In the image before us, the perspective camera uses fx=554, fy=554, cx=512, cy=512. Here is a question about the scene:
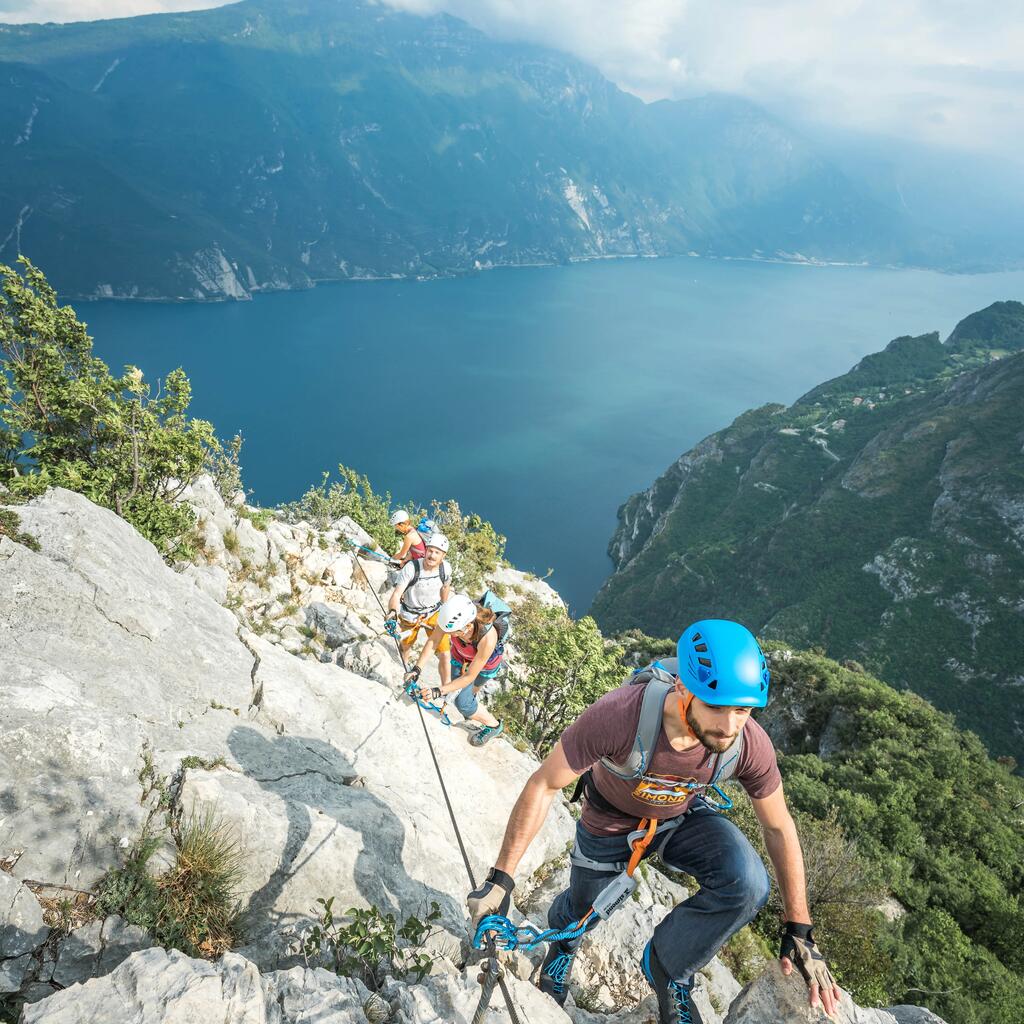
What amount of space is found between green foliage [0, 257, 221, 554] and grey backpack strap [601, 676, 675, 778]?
13127 millimetres

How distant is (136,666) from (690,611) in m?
81.8

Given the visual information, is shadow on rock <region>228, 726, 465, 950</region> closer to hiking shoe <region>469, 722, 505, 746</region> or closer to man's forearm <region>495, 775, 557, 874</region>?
man's forearm <region>495, 775, 557, 874</region>

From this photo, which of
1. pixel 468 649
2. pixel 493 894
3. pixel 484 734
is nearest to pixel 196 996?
pixel 493 894

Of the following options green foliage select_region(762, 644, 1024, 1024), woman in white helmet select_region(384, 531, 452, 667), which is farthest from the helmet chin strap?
green foliage select_region(762, 644, 1024, 1024)

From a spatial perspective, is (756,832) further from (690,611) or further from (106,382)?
(690,611)

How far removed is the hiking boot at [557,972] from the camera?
5043mm

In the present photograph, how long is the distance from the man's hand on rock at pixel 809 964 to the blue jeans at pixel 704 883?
37 centimetres

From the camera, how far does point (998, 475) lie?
234 ft

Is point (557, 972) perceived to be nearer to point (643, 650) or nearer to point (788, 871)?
point (788, 871)

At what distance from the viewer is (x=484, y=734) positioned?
9922mm

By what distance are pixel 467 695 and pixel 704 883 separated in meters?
6.09

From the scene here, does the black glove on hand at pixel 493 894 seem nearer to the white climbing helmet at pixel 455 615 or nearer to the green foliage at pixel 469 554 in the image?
the white climbing helmet at pixel 455 615

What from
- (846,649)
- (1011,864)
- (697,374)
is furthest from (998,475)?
(697,374)

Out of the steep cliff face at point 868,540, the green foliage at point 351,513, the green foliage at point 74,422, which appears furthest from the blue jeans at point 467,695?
the steep cliff face at point 868,540
